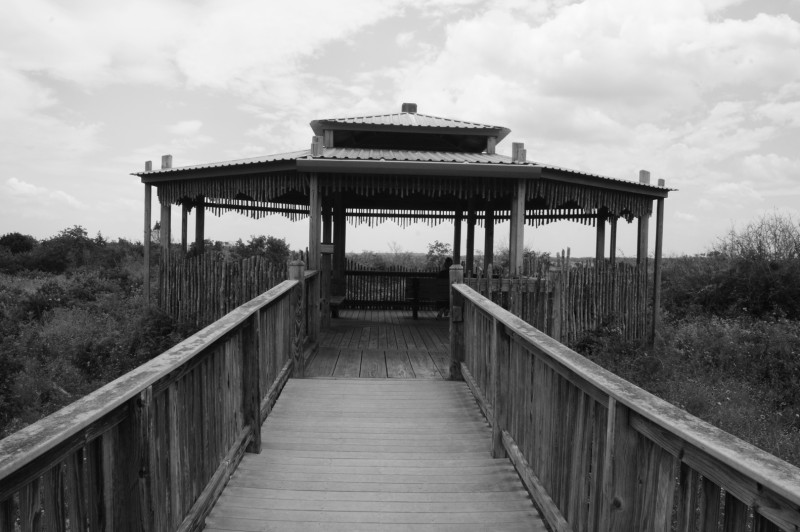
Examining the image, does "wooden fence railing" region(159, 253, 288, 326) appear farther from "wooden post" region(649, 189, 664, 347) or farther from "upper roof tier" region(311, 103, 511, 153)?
"wooden post" region(649, 189, 664, 347)

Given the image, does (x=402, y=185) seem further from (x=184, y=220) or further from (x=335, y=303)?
(x=184, y=220)

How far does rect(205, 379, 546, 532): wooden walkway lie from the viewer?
3.51 metres

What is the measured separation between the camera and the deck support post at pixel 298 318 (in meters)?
7.04

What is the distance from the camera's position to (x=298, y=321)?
7.26m

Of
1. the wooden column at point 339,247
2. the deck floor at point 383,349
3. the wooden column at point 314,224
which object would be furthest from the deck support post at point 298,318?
the wooden column at point 339,247

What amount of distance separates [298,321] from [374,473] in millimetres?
3322

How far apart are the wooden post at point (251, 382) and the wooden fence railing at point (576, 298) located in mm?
4157

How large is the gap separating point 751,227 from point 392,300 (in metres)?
14.5

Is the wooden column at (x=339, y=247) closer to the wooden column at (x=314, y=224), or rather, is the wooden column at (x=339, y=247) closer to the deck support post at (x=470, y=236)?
the deck support post at (x=470, y=236)

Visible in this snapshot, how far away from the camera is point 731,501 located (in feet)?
5.53

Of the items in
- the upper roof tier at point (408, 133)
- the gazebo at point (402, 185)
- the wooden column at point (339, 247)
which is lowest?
the wooden column at point (339, 247)

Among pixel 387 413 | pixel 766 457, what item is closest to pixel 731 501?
pixel 766 457

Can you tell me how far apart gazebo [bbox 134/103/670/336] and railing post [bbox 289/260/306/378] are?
179 centimetres

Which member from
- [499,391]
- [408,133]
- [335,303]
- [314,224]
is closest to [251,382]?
[499,391]
